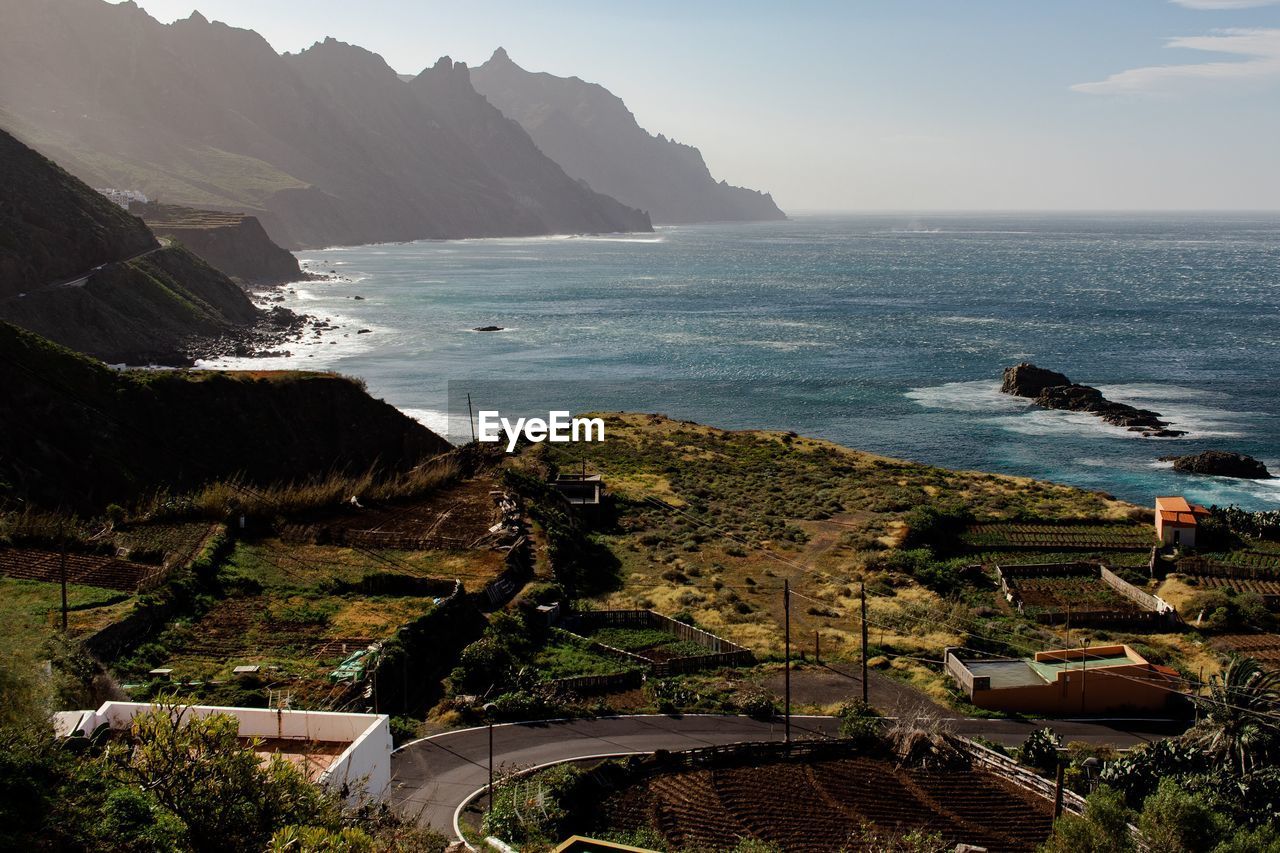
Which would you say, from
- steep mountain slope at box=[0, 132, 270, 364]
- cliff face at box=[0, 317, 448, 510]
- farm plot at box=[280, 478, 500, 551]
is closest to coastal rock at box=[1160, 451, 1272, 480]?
farm plot at box=[280, 478, 500, 551]

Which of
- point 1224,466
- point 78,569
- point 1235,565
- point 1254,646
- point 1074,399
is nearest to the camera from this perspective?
point 78,569

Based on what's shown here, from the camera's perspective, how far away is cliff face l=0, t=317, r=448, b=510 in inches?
1774

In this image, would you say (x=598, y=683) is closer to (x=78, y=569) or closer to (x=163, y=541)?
(x=78, y=569)

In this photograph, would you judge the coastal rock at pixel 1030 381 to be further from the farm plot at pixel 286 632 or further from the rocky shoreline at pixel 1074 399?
the farm plot at pixel 286 632

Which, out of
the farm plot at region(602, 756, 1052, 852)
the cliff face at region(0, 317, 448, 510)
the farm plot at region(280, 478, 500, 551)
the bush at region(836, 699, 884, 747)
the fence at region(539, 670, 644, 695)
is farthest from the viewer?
the cliff face at region(0, 317, 448, 510)

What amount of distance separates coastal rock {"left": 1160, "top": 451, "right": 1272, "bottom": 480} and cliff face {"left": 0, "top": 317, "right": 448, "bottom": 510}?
4704cm

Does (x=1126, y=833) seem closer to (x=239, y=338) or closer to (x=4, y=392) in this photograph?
(x=4, y=392)

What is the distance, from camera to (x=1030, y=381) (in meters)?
88.2

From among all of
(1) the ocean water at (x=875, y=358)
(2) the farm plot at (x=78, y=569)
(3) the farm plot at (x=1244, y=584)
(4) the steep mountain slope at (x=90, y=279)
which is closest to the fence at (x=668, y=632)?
(2) the farm plot at (x=78, y=569)

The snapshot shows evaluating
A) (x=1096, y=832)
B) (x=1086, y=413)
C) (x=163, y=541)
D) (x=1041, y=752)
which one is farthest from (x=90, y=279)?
(x=1096, y=832)

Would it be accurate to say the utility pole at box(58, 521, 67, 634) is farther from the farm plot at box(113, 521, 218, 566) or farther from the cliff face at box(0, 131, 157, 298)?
the cliff face at box(0, 131, 157, 298)

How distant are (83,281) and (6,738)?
305 ft

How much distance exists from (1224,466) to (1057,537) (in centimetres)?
2517

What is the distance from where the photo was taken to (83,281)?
95750 mm
